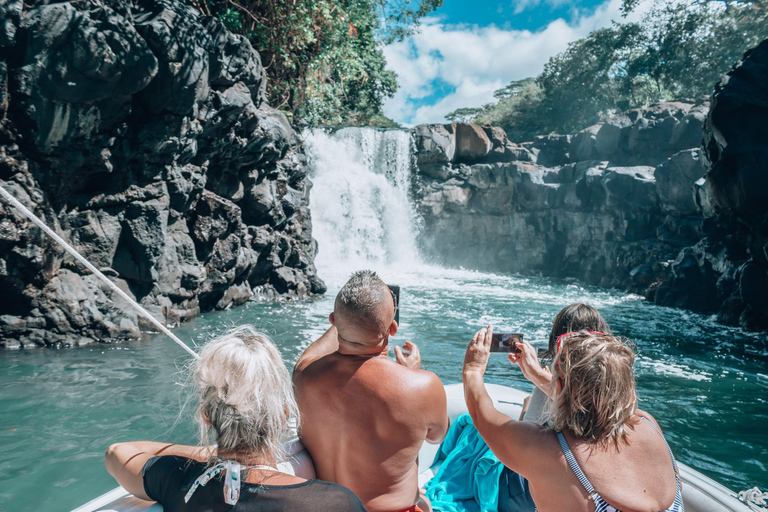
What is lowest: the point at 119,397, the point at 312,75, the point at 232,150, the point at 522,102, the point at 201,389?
the point at 119,397

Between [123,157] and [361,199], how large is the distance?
42.9 ft

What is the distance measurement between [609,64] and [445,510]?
115 feet

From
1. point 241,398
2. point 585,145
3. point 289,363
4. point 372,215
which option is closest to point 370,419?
point 241,398

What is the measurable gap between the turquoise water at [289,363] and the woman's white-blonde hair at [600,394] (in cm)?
164

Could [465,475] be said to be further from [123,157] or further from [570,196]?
[570,196]

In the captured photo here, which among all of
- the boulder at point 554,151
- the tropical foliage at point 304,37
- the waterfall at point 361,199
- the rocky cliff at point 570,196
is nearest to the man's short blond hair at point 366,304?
the tropical foliage at point 304,37

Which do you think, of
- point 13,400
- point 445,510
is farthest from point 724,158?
A: point 13,400

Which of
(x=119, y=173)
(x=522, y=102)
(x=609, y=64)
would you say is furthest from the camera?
(x=522, y=102)

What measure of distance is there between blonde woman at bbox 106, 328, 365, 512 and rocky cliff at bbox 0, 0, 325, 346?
6.51m

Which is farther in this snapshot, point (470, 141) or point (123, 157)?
point (470, 141)

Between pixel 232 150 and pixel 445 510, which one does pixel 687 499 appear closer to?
pixel 445 510

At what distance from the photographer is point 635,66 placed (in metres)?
30.0

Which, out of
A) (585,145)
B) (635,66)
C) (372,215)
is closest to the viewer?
(372,215)

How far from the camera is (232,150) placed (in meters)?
9.98
